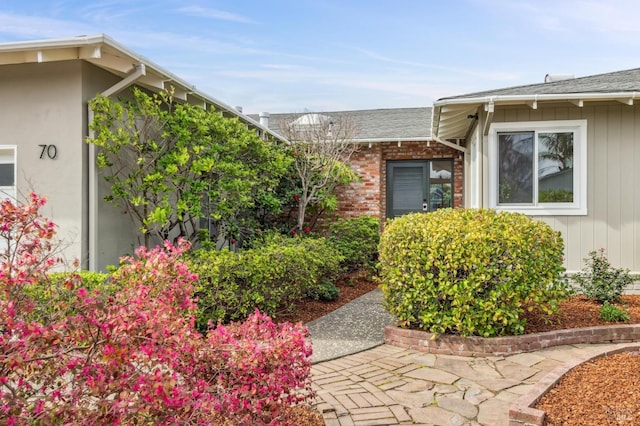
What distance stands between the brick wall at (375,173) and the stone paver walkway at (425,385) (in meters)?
7.10

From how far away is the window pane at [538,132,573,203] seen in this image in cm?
721

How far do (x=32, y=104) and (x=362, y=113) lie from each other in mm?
10689

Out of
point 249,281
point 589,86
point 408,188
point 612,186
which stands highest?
point 589,86

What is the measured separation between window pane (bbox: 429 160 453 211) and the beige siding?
5030 mm

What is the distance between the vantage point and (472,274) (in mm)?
4672

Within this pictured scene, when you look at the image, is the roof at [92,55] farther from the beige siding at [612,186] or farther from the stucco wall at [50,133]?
the beige siding at [612,186]

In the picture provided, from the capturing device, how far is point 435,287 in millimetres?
4812

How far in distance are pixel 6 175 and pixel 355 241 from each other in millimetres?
6130

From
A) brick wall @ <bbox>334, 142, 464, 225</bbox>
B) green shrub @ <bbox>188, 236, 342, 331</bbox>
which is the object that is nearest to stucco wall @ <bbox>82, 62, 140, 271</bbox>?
green shrub @ <bbox>188, 236, 342, 331</bbox>

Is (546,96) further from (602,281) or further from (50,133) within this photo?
(50,133)

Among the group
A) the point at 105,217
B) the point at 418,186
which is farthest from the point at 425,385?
the point at 418,186

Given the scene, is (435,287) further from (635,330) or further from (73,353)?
(73,353)

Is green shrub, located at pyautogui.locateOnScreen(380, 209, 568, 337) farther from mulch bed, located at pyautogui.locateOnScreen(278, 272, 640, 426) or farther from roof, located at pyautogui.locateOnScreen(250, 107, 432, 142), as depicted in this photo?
roof, located at pyautogui.locateOnScreen(250, 107, 432, 142)

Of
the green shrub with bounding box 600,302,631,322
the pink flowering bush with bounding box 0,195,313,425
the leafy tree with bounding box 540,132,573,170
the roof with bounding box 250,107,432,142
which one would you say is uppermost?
the roof with bounding box 250,107,432,142
